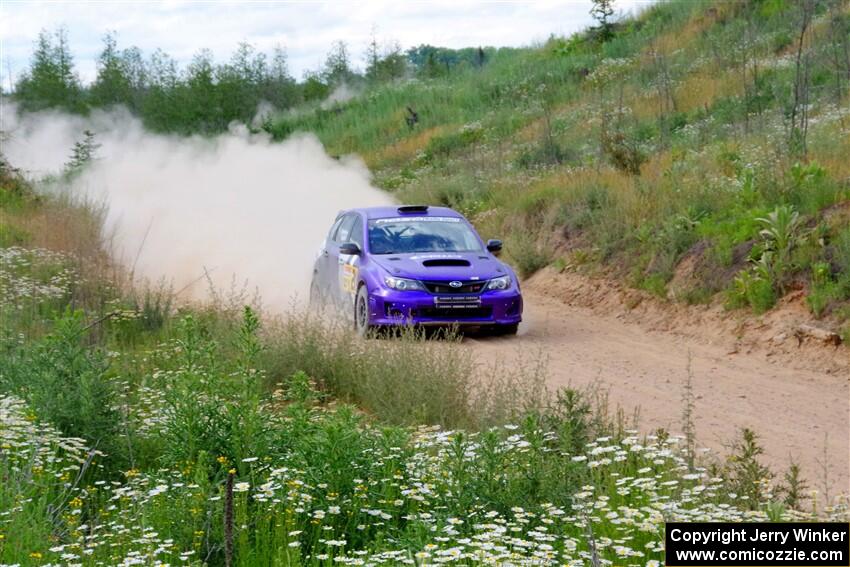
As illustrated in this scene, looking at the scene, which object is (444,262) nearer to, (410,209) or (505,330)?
(505,330)

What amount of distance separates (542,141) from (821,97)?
7480 mm

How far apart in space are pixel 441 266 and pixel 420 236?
1099 mm

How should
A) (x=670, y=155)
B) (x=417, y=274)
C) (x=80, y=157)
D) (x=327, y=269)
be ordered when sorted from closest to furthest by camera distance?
(x=417, y=274), (x=327, y=269), (x=670, y=155), (x=80, y=157)

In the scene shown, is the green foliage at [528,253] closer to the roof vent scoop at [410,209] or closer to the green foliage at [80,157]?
the roof vent scoop at [410,209]

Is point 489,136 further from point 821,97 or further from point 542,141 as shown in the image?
point 821,97

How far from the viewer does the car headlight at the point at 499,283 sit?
49.7 feet

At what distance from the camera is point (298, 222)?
26391 millimetres

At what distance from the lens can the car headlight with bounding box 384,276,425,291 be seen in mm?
14789

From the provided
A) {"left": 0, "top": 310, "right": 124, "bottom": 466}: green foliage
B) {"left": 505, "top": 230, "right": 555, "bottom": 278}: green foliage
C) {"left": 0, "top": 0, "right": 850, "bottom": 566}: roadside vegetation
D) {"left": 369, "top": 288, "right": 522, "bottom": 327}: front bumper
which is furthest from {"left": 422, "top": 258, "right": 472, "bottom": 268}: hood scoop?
{"left": 0, "top": 310, "right": 124, "bottom": 466}: green foliage

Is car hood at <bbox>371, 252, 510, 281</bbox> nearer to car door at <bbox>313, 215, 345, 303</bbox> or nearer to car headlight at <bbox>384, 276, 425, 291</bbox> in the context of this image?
car headlight at <bbox>384, 276, 425, 291</bbox>

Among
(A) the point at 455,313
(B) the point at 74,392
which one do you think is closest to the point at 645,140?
(A) the point at 455,313

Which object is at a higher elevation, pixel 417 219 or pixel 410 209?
pixel 410 209

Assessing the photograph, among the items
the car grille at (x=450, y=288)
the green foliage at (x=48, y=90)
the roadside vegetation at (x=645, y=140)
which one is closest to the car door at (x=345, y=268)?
the car grille at (x=450, y=288)

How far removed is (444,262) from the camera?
50.3ft
